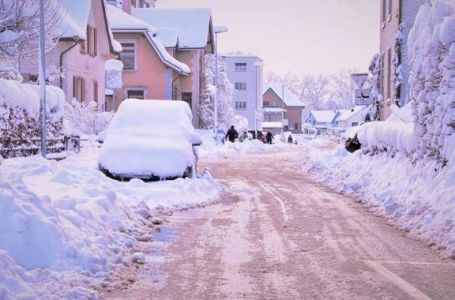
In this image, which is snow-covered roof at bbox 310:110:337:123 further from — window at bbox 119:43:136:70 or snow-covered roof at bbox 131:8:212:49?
window at bbox 119:43:136:70

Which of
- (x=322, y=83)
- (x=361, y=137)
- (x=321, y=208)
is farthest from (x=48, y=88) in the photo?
(x=322, y=83)

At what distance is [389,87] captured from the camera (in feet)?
81.0

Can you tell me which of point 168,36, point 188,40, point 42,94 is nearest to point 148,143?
point 42,94

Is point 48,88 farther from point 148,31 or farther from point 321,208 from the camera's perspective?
point 148,31

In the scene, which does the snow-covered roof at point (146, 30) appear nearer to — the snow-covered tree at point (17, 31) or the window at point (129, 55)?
the window at point (129, 55)

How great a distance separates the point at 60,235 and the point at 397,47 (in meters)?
18.8

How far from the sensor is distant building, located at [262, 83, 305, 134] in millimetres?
107000

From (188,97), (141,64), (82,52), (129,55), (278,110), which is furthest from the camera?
(278,110)

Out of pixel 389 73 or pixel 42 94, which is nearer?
pixel 42 94

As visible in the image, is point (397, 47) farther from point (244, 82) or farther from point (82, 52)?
point (244, 82)

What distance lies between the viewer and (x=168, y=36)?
44.1m

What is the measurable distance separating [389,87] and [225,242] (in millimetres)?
18131

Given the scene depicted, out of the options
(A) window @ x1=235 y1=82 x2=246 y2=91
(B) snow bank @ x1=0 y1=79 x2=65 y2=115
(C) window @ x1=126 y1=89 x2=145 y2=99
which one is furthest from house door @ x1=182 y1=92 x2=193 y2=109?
(A) window @ x1=235 y1=82 x2=246 y2=91

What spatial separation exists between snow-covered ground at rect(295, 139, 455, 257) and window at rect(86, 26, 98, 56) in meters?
19.1
